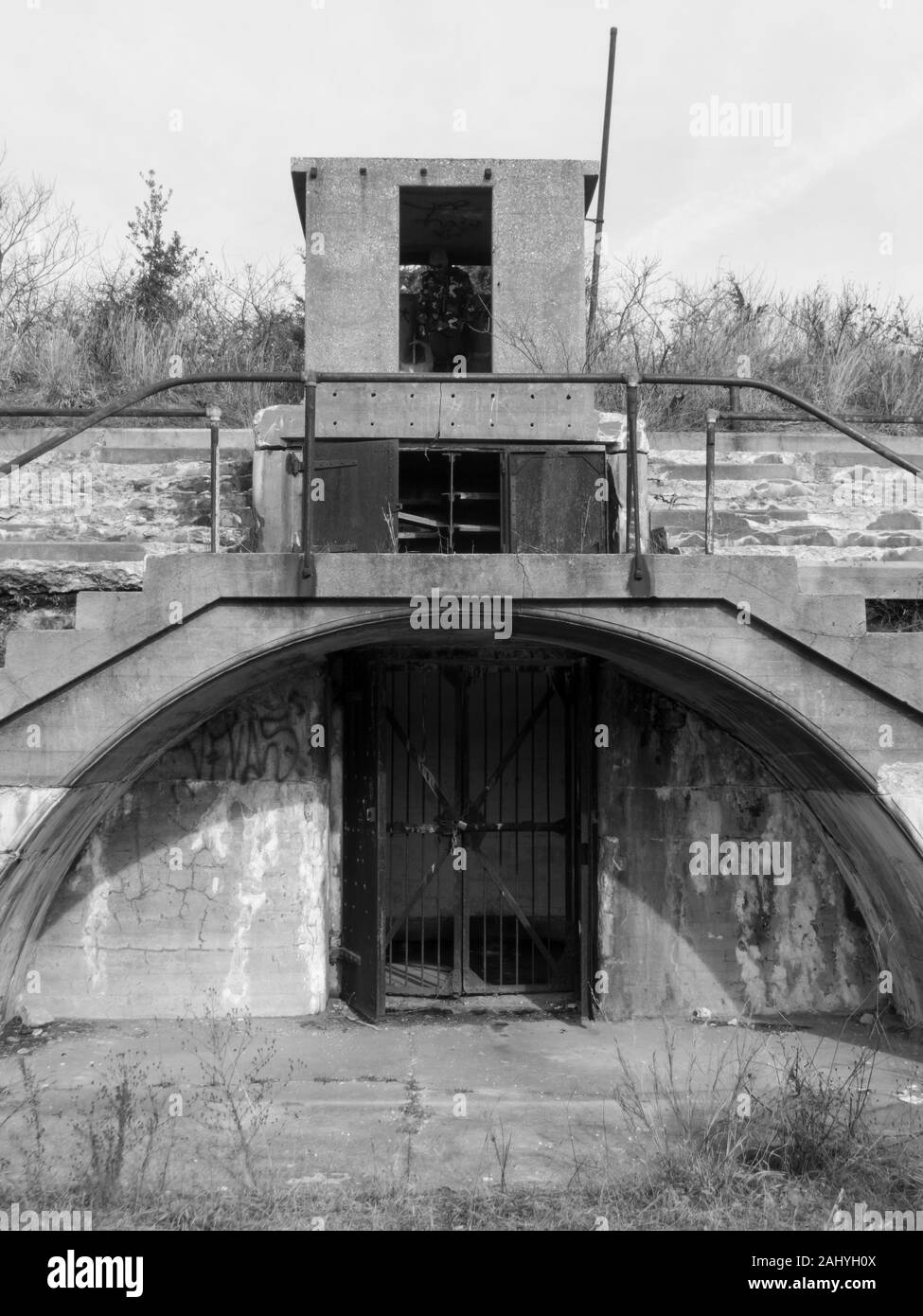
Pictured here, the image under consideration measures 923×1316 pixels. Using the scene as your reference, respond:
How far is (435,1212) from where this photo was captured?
15.8 ft

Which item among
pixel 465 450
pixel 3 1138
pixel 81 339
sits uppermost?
pixel 81 339

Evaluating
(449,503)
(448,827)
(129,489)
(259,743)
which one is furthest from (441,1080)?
(129,489)

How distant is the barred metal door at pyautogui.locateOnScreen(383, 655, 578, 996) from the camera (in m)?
8.38

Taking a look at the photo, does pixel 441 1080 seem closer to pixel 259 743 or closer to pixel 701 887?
pixel 701 887

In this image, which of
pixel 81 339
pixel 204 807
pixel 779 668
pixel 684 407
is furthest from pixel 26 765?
pixel 81 339

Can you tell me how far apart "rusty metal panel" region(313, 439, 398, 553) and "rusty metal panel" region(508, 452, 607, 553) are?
33.6 inches

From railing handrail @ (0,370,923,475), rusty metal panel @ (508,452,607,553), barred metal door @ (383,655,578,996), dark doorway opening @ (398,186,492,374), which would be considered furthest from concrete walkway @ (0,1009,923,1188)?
dark doorway opening @ (398,186,492,374)

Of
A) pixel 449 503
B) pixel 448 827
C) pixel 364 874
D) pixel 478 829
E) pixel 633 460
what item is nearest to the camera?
pixel 633 460

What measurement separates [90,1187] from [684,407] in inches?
317

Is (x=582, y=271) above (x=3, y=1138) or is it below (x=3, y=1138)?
above

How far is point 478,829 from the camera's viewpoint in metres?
8.51

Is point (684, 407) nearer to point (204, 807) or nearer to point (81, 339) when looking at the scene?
point (204, 807)

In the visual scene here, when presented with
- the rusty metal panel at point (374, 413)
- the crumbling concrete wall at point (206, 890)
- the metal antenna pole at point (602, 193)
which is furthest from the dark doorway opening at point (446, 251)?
the metal antenna pole at point (602, 193)

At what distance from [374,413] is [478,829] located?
317 cm
